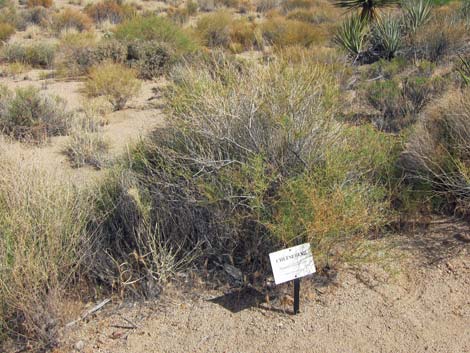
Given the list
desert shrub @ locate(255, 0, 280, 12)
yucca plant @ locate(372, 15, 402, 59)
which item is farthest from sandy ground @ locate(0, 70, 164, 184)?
desert shrub @ locate(255, 0, 280, 12)

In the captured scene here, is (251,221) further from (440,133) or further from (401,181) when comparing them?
(440,133)

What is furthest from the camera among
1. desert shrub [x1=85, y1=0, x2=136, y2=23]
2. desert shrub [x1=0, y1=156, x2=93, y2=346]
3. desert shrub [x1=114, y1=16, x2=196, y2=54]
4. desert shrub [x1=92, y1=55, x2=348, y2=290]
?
desert shrub [x1=85, y1=0, x2=136, y2=23]

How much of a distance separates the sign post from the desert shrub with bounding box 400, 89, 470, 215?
1686 millimetres

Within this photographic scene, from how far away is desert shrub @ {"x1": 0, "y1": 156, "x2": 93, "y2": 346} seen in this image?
3795 mm

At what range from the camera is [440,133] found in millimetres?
5590

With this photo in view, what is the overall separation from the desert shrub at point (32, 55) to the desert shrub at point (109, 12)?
8446 millimetres

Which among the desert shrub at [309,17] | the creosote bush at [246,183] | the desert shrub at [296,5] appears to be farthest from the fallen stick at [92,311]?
the desert shrub at [296,5]

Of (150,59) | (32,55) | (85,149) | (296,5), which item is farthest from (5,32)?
(296,5)

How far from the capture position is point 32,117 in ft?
29.3

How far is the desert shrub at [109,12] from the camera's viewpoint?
23656 mm

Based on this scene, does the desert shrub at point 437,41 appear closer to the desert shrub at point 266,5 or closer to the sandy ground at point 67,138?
the sandy ground at point 67,138

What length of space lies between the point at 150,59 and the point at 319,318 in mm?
10251

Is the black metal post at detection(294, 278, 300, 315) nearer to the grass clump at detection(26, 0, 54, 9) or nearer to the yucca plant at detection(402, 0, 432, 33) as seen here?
the yucca plant at detection(402, 0, 432, 33)

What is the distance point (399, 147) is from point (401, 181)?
542mm
